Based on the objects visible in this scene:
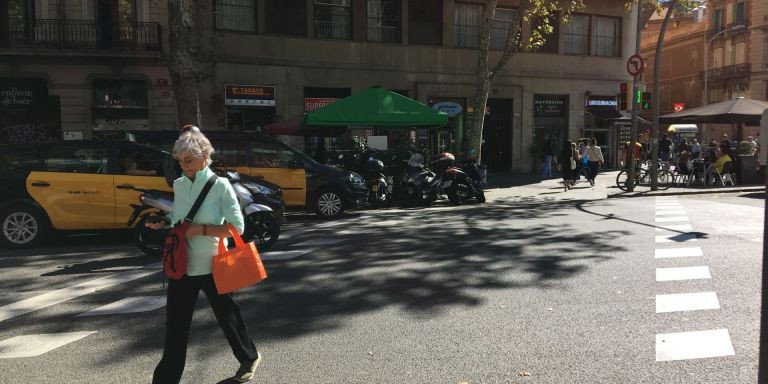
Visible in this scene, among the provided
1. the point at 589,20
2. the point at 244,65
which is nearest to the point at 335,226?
the point at 244,65

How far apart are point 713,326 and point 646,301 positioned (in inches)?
31.6

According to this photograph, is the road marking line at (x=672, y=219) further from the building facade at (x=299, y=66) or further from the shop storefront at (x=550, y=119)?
the shop storefront at (x=550, y=119)

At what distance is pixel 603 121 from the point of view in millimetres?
27891

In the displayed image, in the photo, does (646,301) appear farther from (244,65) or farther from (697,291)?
(244,65)

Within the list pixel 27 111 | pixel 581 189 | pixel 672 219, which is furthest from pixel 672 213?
pixel 27 111

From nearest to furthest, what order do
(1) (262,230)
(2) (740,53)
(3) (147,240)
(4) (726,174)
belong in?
(3) (147,240), (1) (262,230), (4) (726,174), (2) (740,53)

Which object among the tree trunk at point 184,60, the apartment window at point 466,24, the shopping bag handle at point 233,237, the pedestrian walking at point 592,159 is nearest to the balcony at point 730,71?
the apartment window at point 466,24

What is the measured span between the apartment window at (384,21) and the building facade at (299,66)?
0.14ft

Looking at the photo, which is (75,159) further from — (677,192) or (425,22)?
(425,22)

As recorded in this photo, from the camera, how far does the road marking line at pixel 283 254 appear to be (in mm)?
7879

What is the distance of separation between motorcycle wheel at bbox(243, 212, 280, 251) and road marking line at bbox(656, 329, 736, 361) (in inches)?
221

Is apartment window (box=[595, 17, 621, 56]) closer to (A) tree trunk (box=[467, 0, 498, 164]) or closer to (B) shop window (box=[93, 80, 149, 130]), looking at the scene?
(A) tree trunk (box=[467, 0, 498, 164])

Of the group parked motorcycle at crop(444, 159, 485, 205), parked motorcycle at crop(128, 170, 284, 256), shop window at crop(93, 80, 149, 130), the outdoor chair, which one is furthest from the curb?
shop window at crop(93, 80, 149, 130)

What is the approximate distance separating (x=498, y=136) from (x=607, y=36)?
782cm
